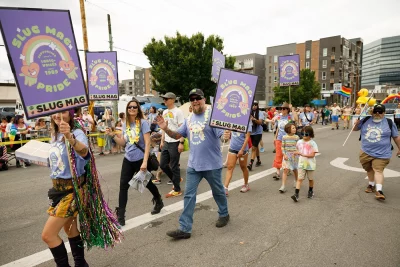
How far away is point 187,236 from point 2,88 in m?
50.8

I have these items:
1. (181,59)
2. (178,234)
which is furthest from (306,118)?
(181,59)

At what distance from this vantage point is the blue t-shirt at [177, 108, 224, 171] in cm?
362

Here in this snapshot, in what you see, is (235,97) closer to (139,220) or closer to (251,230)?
(251,230)

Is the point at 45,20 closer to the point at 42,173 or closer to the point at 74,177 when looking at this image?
the point at 74,177

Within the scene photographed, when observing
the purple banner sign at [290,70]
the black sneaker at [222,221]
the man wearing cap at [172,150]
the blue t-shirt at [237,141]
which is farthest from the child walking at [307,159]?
the purple banner sign at [290,70]

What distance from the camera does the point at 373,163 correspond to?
5223 mm

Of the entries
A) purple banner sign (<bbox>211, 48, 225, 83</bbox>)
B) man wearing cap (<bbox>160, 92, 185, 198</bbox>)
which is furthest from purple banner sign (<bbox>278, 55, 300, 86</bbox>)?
man wearing cap (<bbox>160, 92, 185, 198</bbox>)

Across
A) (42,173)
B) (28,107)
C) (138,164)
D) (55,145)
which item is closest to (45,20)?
(28,107)

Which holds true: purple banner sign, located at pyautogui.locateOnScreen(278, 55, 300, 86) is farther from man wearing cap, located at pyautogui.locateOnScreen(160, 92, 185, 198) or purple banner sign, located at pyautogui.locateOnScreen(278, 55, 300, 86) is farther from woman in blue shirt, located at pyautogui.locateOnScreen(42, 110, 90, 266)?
woman in blue shirt, located at pyautogui.locateOnScreen(42, 110, 90, 266)

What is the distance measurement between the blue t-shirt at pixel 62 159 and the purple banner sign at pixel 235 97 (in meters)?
1.79

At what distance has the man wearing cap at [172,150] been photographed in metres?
5.42

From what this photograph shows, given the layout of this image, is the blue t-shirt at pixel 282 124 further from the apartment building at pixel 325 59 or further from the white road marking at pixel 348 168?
the apartment building at pixel 325 59

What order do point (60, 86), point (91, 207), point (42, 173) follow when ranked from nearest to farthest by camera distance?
point (60, 86)
point (91, 207)
point (42, 173)

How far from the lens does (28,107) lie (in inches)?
88.0
